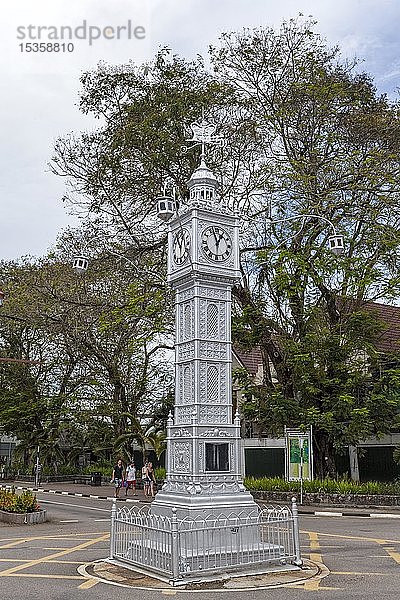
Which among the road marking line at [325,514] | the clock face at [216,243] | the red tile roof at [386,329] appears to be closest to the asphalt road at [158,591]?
the road marking line at [325,514]

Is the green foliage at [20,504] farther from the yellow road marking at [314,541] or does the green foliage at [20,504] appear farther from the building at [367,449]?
the building at [367,449]

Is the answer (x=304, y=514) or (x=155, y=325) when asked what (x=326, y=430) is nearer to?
(x=304, y=514)

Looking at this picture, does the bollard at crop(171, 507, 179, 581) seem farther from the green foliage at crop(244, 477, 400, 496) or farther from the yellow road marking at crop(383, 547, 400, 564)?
the green foliage at crop(244, 477, 400, 496)

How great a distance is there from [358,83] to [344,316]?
920 centimetres

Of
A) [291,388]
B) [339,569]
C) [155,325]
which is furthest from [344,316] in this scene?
[339,569]

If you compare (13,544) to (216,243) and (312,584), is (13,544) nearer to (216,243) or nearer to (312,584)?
(312,584)

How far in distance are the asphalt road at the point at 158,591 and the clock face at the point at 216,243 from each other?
5.46 metres

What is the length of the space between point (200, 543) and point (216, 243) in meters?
5.10

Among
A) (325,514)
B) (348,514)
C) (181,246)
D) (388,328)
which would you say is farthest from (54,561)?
(388,328)

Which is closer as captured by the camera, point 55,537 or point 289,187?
point 55,537

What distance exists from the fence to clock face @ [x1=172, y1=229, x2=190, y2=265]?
446 cm

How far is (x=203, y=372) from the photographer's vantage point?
448 inches

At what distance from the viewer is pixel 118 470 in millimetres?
26297

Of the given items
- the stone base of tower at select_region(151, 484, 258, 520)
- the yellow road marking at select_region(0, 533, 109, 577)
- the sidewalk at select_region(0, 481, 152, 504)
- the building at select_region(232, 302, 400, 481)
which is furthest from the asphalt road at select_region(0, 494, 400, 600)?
the building at select_region(232, 302, 400, 481)
